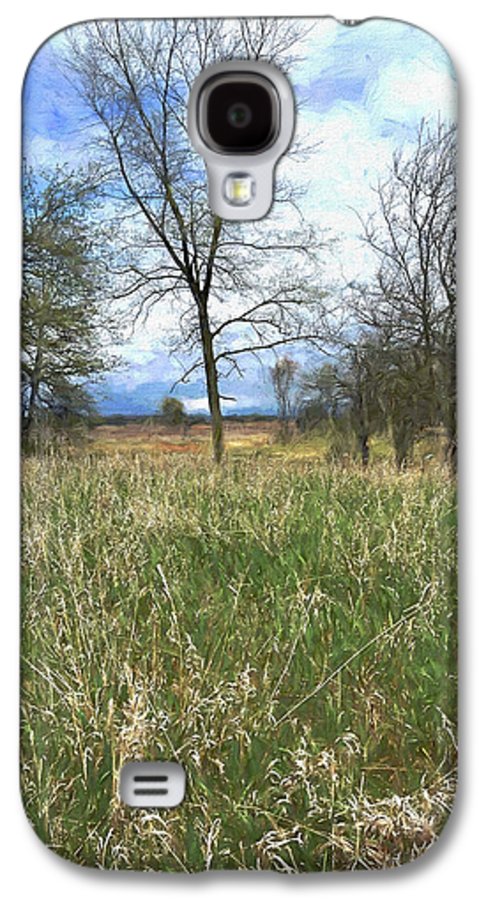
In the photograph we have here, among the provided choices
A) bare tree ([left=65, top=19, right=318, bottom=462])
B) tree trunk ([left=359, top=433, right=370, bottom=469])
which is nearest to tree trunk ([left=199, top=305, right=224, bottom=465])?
bare tree ([left=65, top=19, right=318, bottom=462])

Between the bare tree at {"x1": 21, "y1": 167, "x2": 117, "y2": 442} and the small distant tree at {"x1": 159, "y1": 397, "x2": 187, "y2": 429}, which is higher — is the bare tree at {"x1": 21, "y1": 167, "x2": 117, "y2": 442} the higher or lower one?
the higher one

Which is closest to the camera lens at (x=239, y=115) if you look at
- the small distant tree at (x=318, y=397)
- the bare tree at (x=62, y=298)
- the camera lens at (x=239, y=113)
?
the camera lens at (x=239, y=113)

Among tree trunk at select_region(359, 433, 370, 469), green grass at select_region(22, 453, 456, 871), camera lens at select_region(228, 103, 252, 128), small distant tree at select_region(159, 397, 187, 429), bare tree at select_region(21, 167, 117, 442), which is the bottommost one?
green grass at select_region(22, 453, 456, 871)

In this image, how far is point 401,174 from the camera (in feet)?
3.22

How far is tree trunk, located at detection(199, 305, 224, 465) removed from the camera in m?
0.98

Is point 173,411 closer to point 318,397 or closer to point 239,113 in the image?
point 318,397

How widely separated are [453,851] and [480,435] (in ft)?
1.36

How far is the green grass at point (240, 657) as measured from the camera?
97 cm

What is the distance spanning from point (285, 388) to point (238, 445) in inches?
2.9

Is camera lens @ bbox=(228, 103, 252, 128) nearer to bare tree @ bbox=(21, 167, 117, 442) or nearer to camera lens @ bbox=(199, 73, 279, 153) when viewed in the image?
camera lens @ bbox=(199, 73, 279, 153)

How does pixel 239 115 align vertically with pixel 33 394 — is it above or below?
above

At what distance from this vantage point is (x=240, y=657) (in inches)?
38.5

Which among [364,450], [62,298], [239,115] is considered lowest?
[364,450]

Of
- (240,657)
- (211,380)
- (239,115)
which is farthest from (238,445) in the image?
(239,115)
